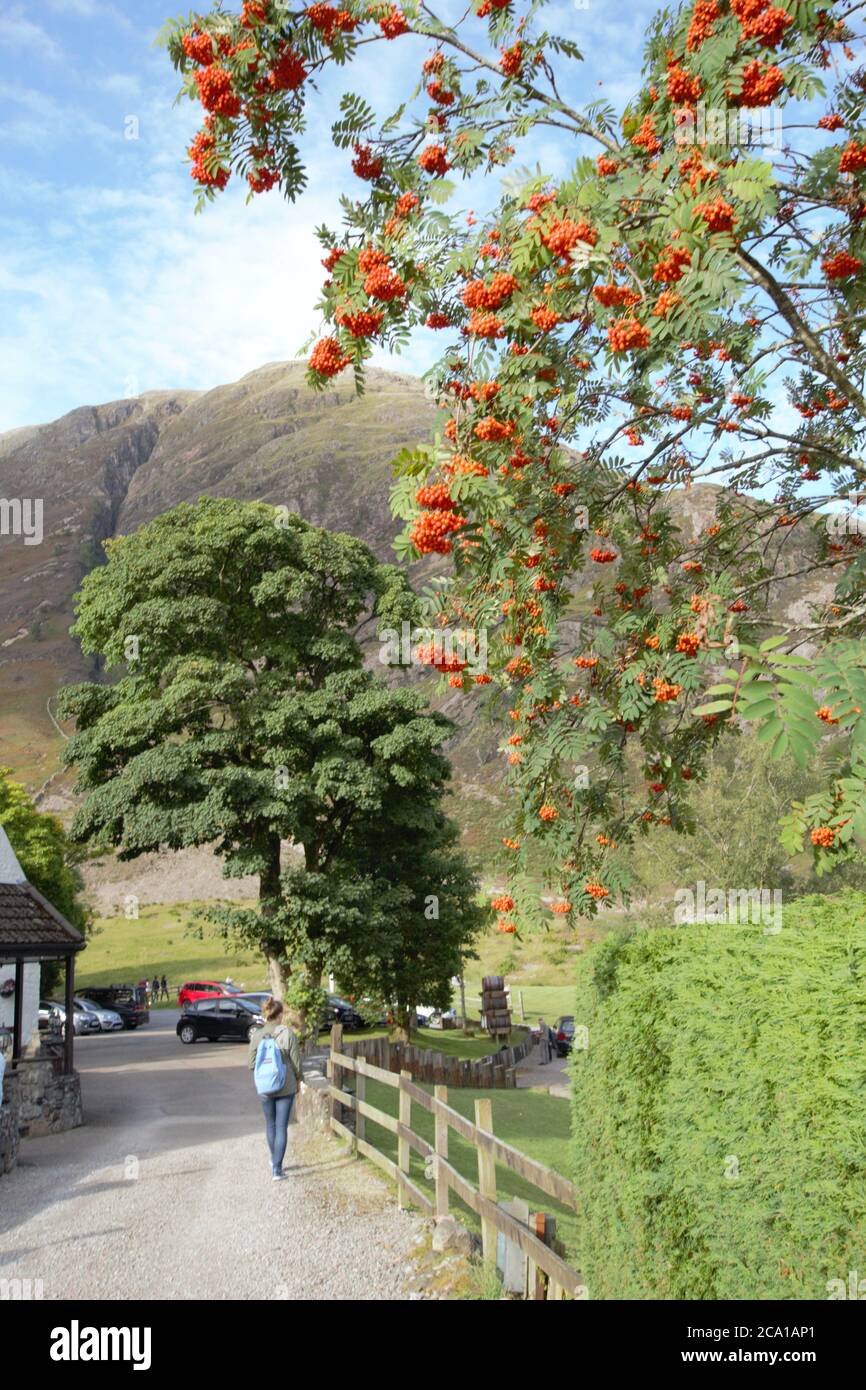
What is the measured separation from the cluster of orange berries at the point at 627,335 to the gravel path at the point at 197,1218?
625 centimetres

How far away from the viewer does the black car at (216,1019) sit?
3531 centimetres

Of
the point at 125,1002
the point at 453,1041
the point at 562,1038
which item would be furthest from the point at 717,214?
the point at 125,1002

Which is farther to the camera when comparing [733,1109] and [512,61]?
[512,61]

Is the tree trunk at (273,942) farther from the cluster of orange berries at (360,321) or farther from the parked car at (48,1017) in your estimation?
the cluster of orange berries at (360,321)

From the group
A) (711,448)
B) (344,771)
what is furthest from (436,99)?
(344,771)

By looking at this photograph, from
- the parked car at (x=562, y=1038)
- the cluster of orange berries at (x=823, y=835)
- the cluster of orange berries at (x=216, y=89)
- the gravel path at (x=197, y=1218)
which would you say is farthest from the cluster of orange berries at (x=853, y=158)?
the parked car at (x=562, y=1038)

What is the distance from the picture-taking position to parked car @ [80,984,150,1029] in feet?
148

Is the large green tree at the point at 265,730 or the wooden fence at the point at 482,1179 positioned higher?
the large green tree at the point at 265,730

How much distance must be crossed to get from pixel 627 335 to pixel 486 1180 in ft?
19.2

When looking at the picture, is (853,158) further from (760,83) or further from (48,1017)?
(48,1017)

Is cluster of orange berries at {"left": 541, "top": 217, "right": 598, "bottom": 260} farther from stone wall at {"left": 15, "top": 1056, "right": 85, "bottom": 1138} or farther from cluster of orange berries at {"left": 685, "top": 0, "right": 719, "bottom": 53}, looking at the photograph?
stone wall at {"left": 15, "top": 1056, "right": 85, "bottom": 1138}

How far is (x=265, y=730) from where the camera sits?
21.4 meters
